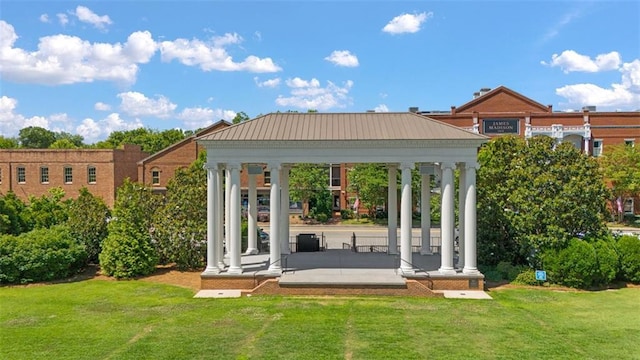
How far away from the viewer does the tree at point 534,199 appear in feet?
68.9

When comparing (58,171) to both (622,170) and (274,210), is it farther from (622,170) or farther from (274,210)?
(622,170)

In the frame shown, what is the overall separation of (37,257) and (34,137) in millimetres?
113417

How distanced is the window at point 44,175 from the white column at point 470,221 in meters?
50.0

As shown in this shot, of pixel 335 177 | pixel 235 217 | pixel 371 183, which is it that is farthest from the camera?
pixel 335 177

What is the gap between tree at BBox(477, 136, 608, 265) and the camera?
2102 centimetres

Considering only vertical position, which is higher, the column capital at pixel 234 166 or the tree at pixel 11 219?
the column capital at pixel 234 166

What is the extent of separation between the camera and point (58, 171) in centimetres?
5325

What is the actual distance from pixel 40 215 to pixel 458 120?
4330cm

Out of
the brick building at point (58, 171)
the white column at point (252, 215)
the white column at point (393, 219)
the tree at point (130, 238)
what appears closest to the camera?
the tree at point (130, 238)

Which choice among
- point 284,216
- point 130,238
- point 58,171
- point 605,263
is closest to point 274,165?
point 284,216

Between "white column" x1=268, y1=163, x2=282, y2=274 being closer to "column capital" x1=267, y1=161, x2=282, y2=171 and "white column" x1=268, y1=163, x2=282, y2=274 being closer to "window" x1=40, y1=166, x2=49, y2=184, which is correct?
"column capital" x1=267, y1=161, x2=282, y2=171

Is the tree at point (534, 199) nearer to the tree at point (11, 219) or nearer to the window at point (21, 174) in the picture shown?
the tree at point (11, 219)

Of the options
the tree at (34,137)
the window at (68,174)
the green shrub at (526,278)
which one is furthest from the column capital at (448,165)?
Answer: the tree at (34,137)

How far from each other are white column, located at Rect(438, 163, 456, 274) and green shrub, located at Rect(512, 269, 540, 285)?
371cm
